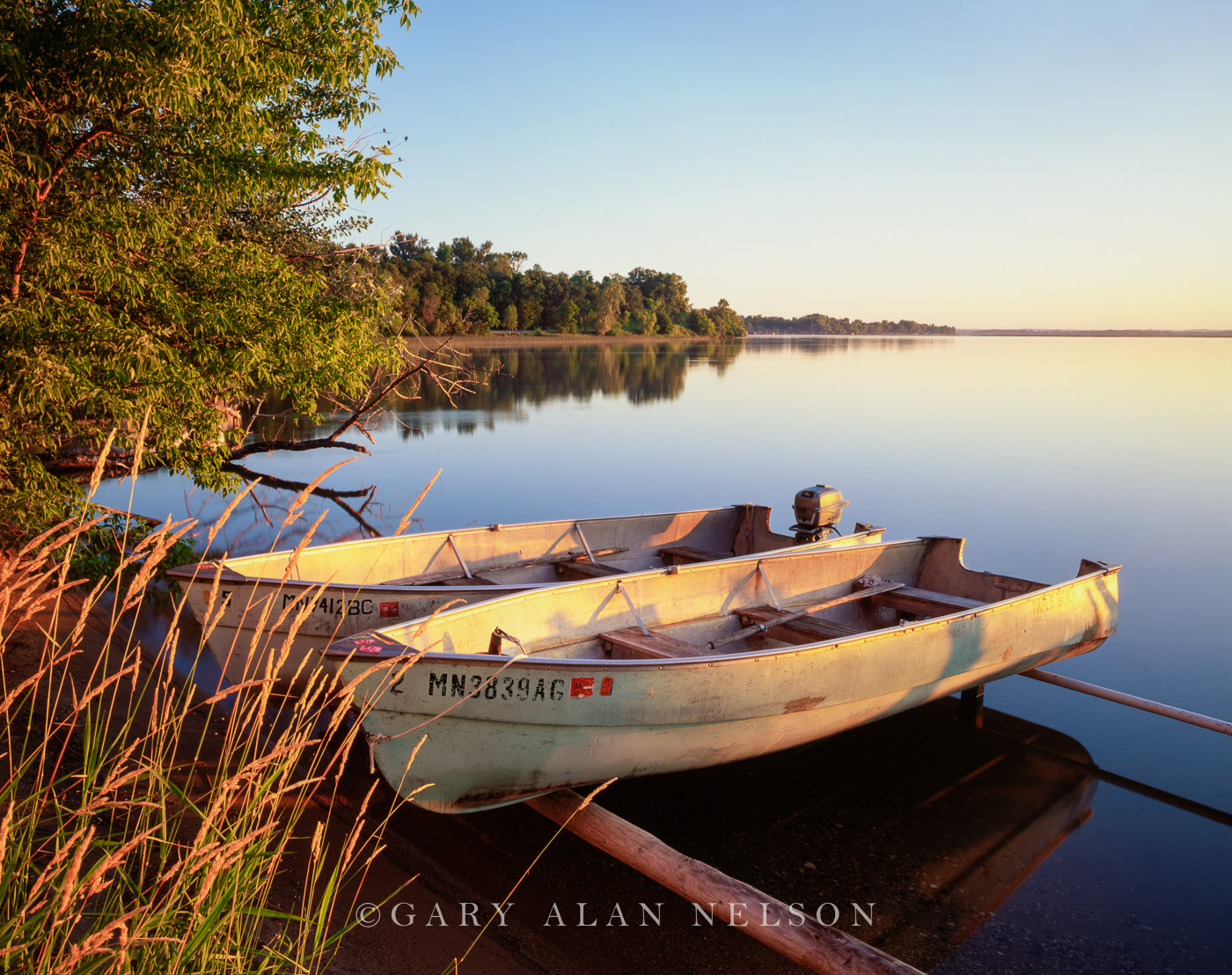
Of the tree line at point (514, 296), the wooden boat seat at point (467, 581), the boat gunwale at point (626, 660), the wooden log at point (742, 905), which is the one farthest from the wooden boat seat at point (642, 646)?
the tree line at point (514, 296)

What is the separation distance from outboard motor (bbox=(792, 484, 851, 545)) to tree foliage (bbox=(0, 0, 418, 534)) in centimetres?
499

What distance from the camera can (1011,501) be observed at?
19578mm

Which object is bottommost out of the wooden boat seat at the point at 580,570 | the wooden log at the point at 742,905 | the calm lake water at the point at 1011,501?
the calm lake water at the point at 1011,501

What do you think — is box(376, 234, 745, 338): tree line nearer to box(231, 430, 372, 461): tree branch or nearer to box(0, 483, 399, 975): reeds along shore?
box(231, 430, 372, 461): tree branch

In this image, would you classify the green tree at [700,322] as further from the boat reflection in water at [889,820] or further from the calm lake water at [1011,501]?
the boat reflection in water at [889,820]

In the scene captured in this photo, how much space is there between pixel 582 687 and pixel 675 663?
1.85 feet

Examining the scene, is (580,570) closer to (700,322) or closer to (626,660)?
(626,660)

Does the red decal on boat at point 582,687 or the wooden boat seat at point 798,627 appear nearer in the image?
the red decal on boat at point 582,687

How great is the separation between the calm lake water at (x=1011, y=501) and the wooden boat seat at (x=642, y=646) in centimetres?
94

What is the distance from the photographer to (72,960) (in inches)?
43.6

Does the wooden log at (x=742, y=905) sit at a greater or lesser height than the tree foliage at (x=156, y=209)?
lesser

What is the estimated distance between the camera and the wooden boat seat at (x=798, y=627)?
6.30 metres

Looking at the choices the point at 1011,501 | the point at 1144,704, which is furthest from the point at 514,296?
the point at 1144,704

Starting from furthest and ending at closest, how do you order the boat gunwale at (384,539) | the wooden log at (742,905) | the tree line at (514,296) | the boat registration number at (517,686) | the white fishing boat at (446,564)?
the tree line at (514,296), the white fishing boat at (446,564), the boat gunwale at (384,539), the boat registration number at (517,686), the wooden log at (742,905)
